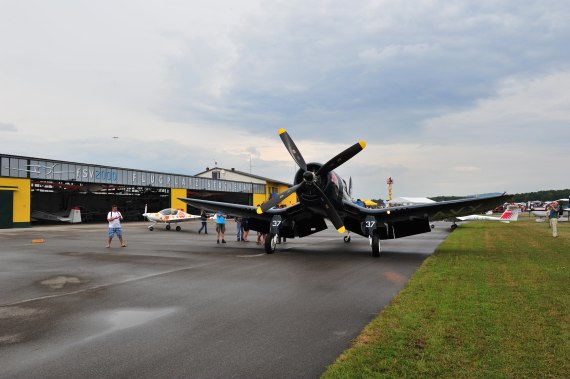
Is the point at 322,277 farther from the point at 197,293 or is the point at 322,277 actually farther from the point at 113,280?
the point at 113,280

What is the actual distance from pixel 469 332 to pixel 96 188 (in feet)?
176

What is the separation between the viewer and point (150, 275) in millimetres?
10484

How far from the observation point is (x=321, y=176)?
49.3 ft

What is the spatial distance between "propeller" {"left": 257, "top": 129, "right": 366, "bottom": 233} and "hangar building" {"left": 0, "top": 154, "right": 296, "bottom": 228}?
19.0m

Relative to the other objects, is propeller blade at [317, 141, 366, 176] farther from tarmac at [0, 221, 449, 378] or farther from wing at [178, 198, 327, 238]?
tarmac at [0, 221, 449, 378]

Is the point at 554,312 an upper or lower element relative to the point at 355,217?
lower

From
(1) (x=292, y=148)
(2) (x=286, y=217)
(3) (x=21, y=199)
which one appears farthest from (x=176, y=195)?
(1) (x=292, y=148)

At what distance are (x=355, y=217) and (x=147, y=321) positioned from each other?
38.0 feet

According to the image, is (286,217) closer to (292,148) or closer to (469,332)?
(292,148)

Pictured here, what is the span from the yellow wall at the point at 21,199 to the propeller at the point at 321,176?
3037 cm

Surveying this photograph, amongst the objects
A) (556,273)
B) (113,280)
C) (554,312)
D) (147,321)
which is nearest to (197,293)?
(147,321)

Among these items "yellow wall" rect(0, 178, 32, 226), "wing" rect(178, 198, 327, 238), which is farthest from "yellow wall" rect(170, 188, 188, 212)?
"wing" rect(178, 198, 327, 238)

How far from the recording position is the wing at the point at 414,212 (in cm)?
1514

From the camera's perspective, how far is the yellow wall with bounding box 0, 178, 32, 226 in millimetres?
35025
